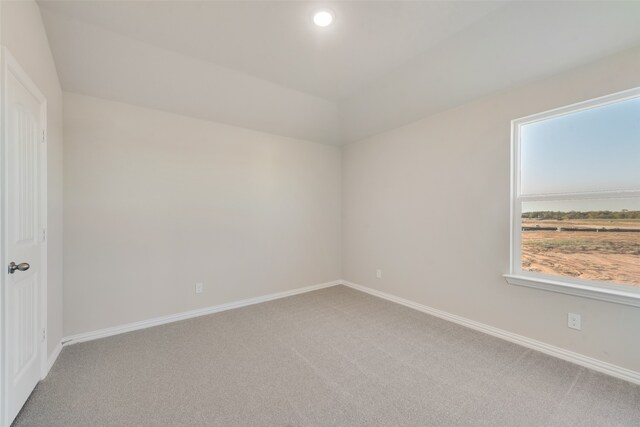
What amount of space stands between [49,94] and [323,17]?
7.40 ft

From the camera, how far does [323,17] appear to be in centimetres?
202

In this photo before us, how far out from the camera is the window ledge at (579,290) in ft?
6.27

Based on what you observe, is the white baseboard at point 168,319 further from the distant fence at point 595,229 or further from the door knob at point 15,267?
the distant fence at point 595,229

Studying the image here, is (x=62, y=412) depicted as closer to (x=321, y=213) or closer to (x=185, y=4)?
(x=185, y=4)

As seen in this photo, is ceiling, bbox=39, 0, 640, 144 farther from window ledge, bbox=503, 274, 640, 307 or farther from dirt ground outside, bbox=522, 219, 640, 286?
window ledge, bbox=503, 274, 640, 307

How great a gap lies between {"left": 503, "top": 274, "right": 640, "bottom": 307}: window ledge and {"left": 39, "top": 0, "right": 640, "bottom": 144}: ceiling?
1783mm

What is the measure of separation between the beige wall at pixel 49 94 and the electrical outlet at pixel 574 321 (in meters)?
4.18

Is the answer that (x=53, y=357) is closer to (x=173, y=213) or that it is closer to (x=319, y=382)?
(x=173, y=213)

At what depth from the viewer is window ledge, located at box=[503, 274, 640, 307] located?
75.2 inches

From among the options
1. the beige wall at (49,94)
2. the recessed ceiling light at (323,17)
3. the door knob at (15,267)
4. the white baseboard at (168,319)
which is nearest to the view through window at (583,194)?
the recessed ceiling light at (323,17)

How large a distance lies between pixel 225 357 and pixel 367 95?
3.19m

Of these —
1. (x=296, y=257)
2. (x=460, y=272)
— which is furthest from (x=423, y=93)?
(x=296, y=257)

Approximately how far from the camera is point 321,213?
436 centimetres

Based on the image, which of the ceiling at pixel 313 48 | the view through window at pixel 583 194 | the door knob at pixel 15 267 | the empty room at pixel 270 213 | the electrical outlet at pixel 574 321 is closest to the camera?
the door knob at pixel 15 267
